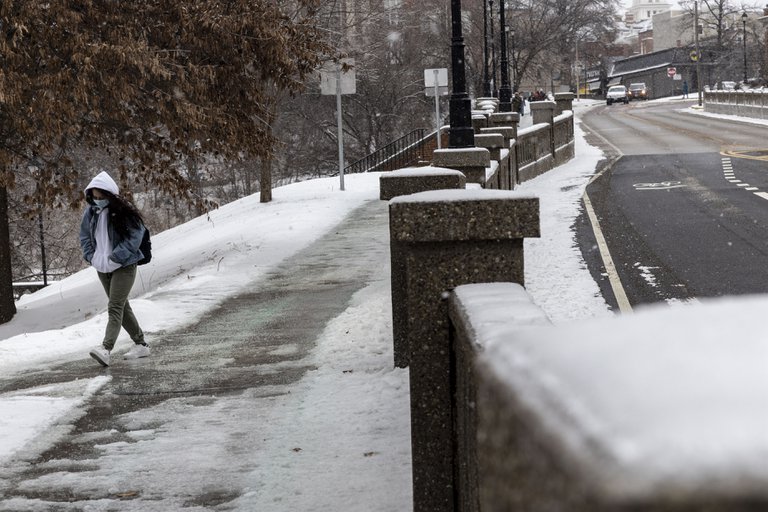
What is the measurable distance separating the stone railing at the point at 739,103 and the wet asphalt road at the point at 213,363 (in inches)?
1657

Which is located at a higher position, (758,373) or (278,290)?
(758,373)

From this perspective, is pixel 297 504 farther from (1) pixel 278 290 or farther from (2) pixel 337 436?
(1) pixel 278 290

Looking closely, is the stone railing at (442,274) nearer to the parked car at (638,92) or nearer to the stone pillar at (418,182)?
the stone pillar at (418,182)

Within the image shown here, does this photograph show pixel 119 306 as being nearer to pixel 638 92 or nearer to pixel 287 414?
pixel 287 414

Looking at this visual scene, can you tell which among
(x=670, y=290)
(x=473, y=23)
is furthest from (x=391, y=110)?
(x=670, y=290)

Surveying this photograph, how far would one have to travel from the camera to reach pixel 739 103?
187 ft

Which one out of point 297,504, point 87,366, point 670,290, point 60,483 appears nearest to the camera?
point 297,504

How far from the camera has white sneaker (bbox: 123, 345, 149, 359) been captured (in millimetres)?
9477

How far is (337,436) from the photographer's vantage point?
256 inches

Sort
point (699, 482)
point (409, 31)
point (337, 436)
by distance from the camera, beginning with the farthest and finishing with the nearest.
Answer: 1. point (409, 31)
2. point (337, 436)
3. point (699, 482)

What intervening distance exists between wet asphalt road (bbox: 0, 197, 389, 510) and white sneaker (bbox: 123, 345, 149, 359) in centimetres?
9

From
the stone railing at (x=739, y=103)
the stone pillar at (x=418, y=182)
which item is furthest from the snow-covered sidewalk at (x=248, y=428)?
the stone railing at (x=739, y=103)

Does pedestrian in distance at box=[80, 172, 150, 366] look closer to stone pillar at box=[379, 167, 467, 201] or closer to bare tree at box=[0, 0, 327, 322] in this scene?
stone pillar at box=[379, 167, 467, 201]

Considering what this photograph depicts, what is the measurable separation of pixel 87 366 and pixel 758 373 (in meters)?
8.88
